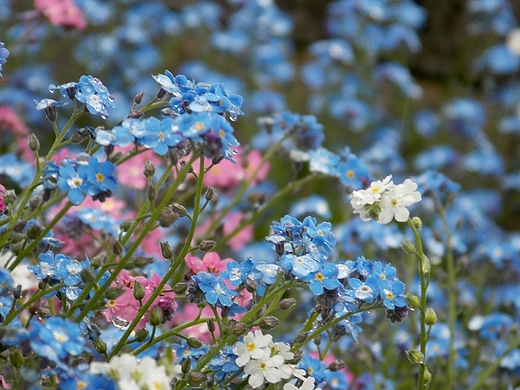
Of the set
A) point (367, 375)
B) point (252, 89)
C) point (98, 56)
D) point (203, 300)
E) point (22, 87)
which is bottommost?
point (203, 300)

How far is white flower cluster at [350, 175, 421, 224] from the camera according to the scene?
5.09 ft

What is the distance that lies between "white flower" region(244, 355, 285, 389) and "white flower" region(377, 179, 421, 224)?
0.37m

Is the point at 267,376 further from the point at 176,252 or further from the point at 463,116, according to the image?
the point at 463,116

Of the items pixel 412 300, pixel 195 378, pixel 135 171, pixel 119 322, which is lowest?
pixel 195 378

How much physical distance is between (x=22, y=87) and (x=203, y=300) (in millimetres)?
2539

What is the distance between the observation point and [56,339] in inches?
48.5

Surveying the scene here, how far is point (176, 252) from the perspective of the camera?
7.43ft

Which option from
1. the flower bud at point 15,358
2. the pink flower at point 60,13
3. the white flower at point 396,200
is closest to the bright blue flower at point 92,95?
the flower bud at point 15,358

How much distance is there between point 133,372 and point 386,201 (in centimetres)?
64

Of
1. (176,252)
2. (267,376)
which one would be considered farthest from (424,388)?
(176,252)

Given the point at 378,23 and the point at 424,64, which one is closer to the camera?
the point at 378,23

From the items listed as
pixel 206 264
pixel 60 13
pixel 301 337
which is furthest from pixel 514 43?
pixel 301 337

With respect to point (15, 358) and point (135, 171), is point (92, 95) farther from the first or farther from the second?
point (135, 171)

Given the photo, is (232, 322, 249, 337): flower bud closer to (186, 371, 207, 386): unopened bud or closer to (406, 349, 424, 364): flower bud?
(186, 371, 207, 386): unopened bud
